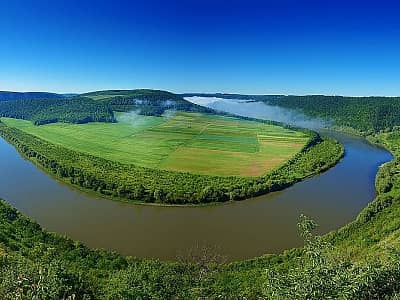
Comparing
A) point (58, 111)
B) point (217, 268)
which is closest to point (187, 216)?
point (217, 268)

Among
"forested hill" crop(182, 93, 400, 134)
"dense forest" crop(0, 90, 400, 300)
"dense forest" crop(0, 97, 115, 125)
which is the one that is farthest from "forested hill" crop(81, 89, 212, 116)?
"dense forest" crop(0, 90, 400, 300)

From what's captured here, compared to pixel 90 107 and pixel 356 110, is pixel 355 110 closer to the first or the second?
pixel 356 110

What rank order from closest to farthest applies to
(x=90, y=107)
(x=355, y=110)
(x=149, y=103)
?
(x=355, y=110)
(x=90, y=107)
(x=149, y=103)

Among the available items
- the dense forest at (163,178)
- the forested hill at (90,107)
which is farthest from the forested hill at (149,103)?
the dense forest at (163,178)

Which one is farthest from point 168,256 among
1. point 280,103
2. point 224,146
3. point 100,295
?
point 280,103

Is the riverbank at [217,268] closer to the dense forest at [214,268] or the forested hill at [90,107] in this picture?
the dense forest at [214,268]

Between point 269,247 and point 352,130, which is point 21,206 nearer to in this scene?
point 269,247
